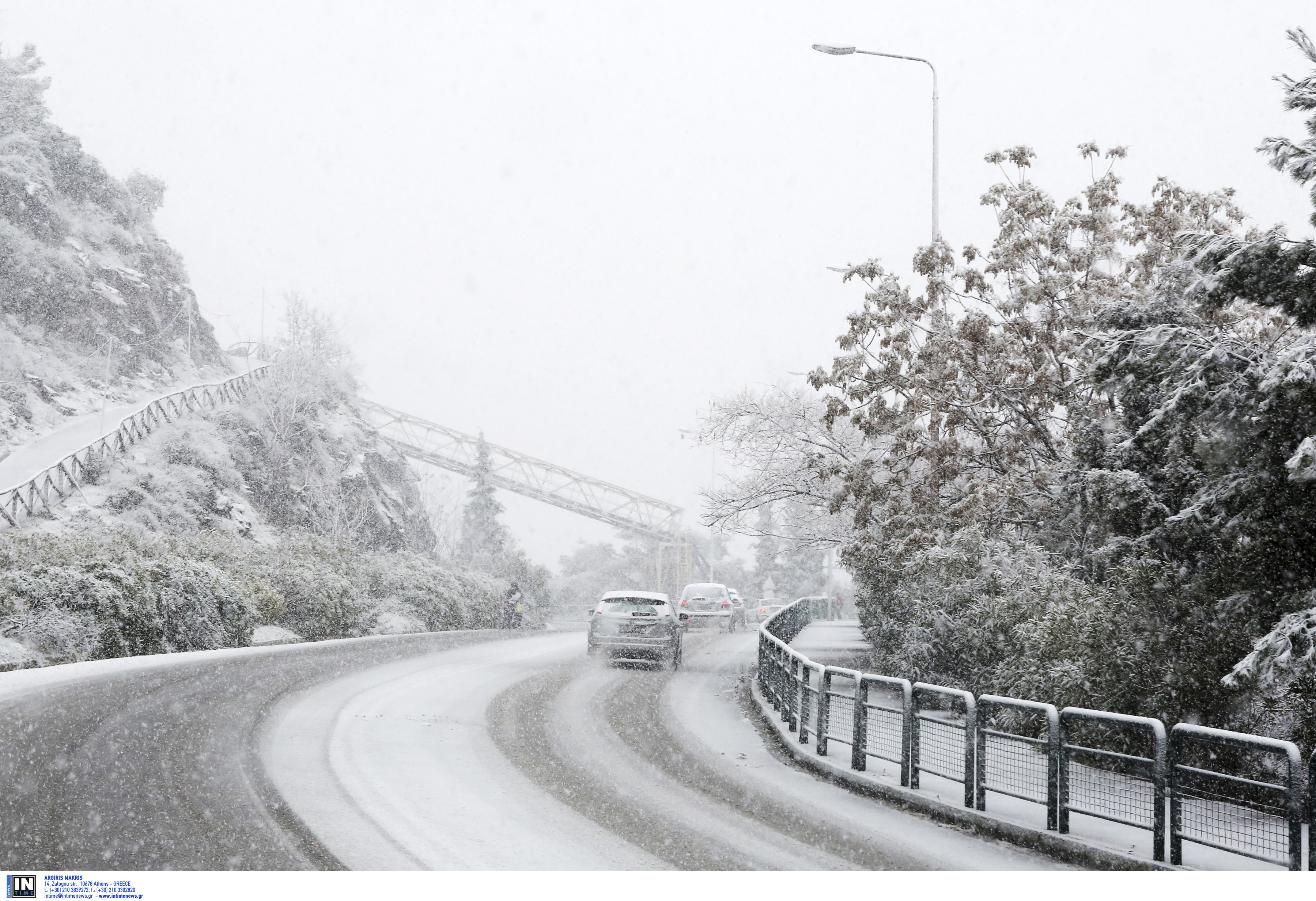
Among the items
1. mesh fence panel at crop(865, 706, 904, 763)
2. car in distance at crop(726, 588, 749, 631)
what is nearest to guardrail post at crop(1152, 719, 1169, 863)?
mesh fence panel at crop(865, 706, 904, 763)

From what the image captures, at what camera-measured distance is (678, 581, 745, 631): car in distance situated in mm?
35656

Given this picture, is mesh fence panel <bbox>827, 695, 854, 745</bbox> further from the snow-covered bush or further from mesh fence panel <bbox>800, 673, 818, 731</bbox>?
the snow-covered bush

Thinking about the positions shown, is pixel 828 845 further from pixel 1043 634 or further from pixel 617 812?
pixel 1043 634

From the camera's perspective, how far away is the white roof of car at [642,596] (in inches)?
799

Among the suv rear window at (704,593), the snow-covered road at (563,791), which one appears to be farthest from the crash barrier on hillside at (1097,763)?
the suv rear window at (704,593)

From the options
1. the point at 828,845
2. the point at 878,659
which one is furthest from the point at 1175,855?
the point at 878,659

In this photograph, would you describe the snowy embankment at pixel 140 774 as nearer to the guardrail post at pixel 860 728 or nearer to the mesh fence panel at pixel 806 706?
the guardrail post at pixel 860 728

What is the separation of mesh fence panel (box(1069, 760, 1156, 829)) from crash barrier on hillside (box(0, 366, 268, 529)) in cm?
2311

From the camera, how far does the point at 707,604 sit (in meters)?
35.8

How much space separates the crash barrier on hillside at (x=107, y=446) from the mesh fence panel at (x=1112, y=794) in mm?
23113

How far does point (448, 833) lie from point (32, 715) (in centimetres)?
602

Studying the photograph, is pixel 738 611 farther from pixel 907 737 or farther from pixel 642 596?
pixel 907 737

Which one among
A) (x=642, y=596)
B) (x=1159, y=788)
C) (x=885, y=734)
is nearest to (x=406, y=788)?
(x=885, y=734)
